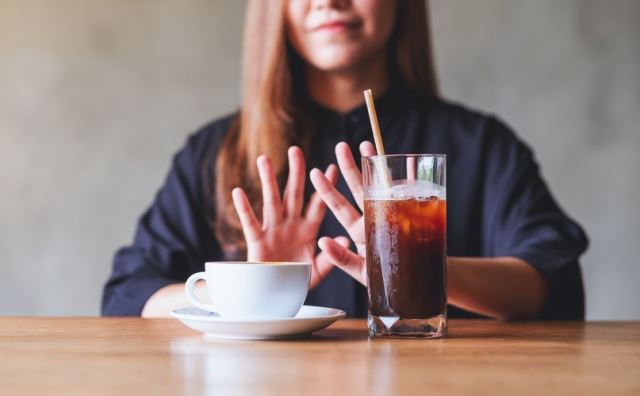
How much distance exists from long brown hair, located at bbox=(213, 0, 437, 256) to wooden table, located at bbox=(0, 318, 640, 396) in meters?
0.90

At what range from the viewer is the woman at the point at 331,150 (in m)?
1.83

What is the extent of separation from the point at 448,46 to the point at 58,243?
72.4 inches

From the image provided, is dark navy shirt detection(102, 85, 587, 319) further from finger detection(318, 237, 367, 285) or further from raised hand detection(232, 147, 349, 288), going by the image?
finger detection(318, 237, 367, 285)

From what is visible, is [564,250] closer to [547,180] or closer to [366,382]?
[366,382]

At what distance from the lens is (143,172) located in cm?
341

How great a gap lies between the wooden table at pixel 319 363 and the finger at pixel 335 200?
163mm

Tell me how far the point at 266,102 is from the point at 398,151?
1.19 ft

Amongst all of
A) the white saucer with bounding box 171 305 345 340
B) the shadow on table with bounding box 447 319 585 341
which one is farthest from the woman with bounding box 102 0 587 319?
the white saucer with bounding box 171 305 345 340

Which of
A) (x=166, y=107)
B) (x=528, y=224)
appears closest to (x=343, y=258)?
(x=528, y=224)

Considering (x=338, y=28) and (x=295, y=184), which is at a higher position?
(x=338, y=28)

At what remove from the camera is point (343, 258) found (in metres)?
1.10

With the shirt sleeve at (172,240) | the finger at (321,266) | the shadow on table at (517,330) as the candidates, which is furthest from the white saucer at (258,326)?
the shirt sleeve at (172,240)

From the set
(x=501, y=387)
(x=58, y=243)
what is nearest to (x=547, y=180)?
(x=58, y=243)

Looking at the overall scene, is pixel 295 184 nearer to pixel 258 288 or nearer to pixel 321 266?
pixel 321 266
